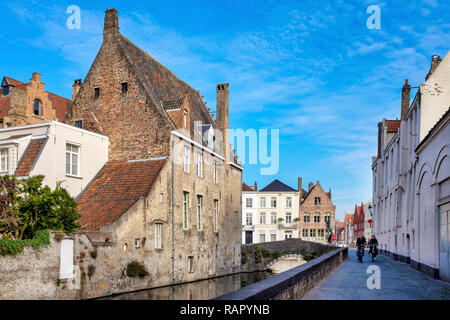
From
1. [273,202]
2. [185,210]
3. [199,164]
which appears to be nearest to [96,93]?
[199,164]

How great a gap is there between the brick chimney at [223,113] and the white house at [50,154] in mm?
12623

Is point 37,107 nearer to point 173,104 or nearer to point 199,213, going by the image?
point 173,104

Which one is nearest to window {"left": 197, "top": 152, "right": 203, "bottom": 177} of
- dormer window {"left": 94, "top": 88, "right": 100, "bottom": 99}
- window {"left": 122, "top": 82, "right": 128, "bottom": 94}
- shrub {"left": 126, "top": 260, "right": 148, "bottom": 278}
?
window {"left": 122, "top": 82, "right": 128, "bottom": 94}

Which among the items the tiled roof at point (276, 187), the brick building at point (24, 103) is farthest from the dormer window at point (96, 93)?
the tiled roof at point (276, 187)

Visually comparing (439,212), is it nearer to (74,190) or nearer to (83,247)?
(83,247)

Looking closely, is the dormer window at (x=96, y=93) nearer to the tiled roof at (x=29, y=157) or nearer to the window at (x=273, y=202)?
the tiled roof at (x=29, y=157)

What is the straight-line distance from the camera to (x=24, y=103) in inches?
1316

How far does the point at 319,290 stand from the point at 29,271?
9954 millimetres

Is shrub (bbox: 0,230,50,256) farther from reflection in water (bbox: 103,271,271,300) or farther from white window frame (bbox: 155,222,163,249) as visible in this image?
white window frame (bbox: 155,222,163,249)

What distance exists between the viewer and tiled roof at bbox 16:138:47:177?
21.6 m
